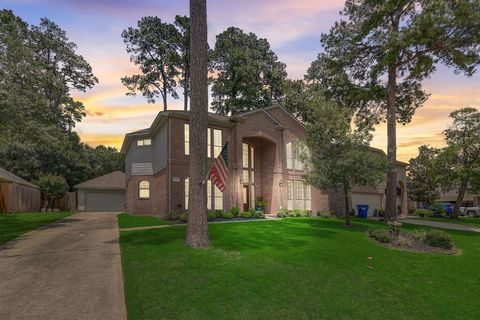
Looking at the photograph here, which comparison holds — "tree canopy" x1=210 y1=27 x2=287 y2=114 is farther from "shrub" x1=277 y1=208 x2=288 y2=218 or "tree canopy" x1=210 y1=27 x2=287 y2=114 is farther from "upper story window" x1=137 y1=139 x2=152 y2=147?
"shrub" x1=277 y1=208 x2=288 y2=218

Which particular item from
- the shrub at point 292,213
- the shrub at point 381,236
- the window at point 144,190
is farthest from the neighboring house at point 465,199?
the window at point 144,190

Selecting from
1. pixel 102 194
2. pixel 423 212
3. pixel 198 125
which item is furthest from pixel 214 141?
pixel 423 212

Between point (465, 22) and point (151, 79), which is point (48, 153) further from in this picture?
point (465, 22)

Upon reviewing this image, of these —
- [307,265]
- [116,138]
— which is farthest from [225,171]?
[116,138]

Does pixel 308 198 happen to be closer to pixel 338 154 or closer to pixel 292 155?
pixel 292 155

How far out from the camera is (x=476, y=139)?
2675 centimetres

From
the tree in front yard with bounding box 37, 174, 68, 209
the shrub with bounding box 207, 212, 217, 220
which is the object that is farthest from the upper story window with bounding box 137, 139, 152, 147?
the tree in front yard with bounding box 37, 174, 68, 209

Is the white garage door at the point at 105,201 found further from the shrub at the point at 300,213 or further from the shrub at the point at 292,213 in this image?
the shrub at the point at 300,213

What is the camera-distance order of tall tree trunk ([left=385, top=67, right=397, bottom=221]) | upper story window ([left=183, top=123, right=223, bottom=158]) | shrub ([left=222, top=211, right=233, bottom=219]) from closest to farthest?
shrub ([left=222, top=211, right=233, bottom=219]) → tall tree trunk ([left=385, top=67, right=397, bottom=221]) → upper story window ([left=183, top=123, right=223, bottom=158])

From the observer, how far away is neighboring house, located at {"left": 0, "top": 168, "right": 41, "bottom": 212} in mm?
26688

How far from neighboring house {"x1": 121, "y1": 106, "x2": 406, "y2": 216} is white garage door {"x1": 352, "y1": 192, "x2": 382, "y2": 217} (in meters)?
2.00

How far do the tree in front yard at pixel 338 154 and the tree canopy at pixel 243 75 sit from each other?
24.5 m

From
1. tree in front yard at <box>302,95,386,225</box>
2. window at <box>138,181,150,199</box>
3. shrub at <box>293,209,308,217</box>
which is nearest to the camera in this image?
tree in front yard at <box>302,95,386,225</box>

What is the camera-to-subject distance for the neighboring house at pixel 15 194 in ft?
87.6
